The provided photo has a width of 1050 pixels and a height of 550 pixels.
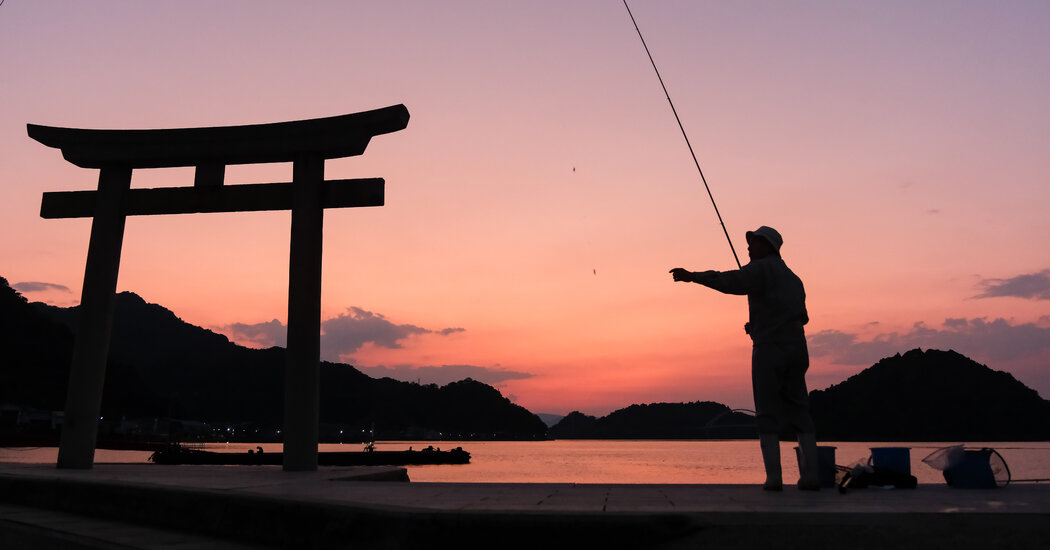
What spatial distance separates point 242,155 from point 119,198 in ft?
6.73

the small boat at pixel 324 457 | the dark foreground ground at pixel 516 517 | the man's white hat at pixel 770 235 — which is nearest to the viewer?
the dark foreground ground at pixel 516 517

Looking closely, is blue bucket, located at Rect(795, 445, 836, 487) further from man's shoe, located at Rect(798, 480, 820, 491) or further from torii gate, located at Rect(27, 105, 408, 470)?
torii gate, located at Rect(27, 105, 408, 470)

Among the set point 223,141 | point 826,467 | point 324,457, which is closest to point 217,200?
point 223,141

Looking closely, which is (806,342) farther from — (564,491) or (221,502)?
(221,502)

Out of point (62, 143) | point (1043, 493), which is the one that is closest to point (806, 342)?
point (1043, 493)

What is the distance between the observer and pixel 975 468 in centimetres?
646

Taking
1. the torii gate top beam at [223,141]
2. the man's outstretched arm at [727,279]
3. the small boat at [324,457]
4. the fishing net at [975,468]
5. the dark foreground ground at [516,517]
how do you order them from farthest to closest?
1. the small boat at [324,457]
2. the torii gate top beam at [223,141]
3. the man's outstretched arm at [727,279]
4. the fishing net at [975,468]
5. the dark foreground ground at [516,517]

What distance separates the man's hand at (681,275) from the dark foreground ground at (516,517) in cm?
178

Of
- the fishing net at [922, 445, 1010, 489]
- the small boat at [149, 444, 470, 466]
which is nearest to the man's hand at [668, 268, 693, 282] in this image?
the fishing net at [922, 445, 1010, 489]

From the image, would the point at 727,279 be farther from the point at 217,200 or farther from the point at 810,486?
the point at 217,200

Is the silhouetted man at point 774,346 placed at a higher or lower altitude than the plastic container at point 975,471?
higher

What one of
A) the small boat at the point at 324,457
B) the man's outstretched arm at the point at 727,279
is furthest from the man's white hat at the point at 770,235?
the small boat at the point at 324,457

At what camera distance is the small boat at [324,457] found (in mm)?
67688

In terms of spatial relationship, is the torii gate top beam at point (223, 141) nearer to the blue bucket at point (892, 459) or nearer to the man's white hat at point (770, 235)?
the man's white hat at point (770, 235)
